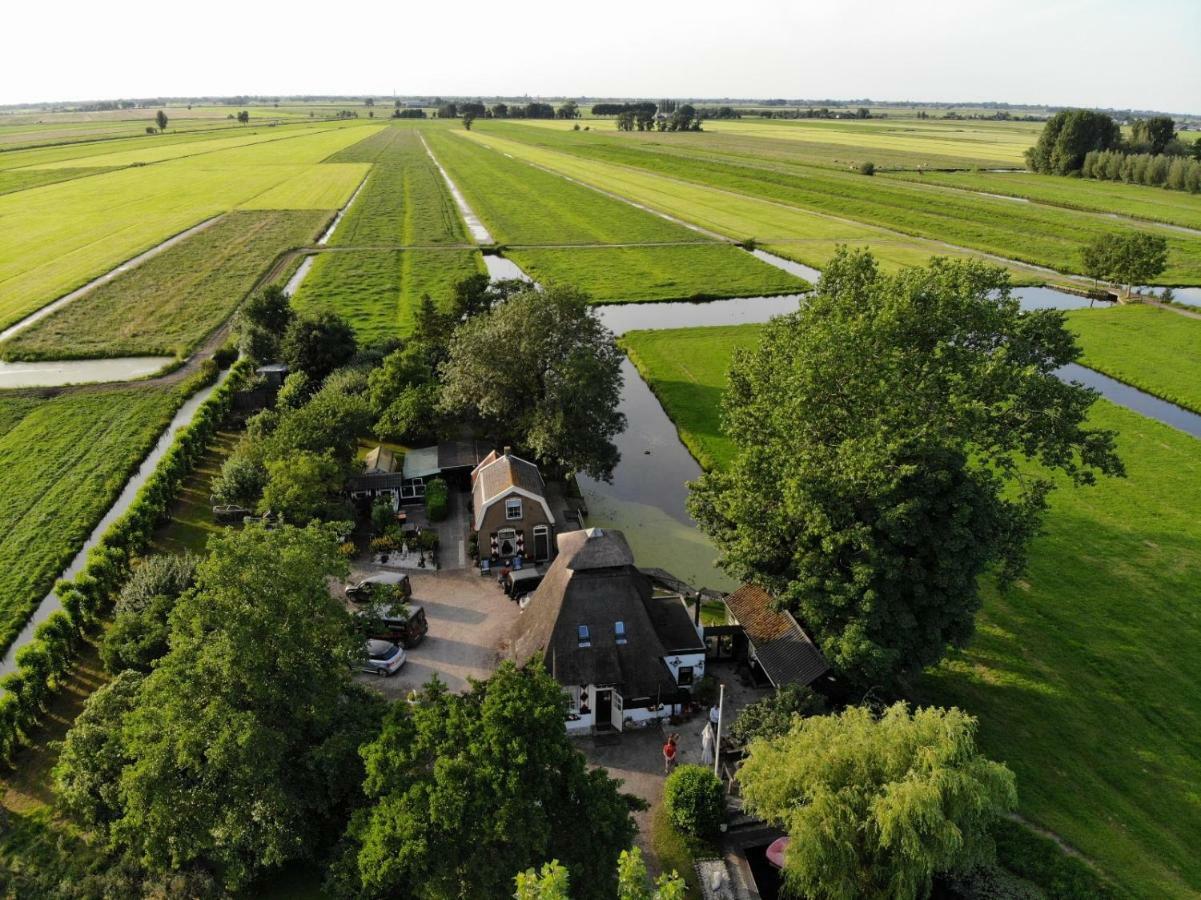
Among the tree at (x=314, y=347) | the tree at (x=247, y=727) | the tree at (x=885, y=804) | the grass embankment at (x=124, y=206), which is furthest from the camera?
the grass embankment at (x=124, y=206)

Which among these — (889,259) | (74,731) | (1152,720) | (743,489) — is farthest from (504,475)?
(889,259)

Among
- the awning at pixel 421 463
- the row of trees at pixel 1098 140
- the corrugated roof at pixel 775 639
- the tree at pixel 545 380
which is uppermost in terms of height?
the row of trees at pixel 1098 140

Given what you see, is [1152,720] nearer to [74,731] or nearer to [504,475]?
A: [504,475]

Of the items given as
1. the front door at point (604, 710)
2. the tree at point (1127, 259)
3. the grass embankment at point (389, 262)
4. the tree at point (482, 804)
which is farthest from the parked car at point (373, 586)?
the tree at point (1127, 259)

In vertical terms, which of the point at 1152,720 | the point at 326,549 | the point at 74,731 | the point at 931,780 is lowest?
the point at 1152,720

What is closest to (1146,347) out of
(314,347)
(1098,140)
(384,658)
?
(384,658)

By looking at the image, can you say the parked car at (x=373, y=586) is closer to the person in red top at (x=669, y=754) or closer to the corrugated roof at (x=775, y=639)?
the person in red top at (x=669, y=754)
